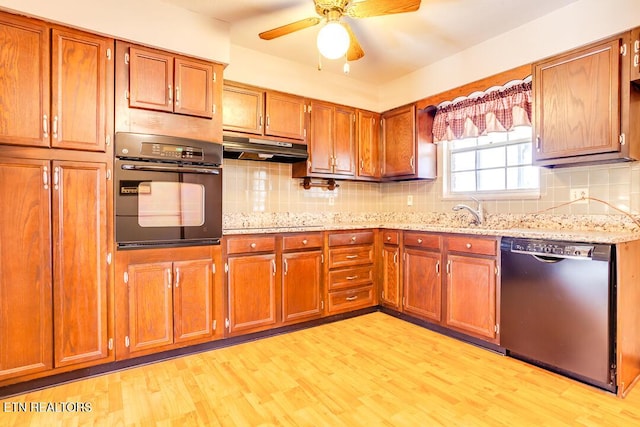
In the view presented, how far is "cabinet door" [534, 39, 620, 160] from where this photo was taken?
7.23 feet

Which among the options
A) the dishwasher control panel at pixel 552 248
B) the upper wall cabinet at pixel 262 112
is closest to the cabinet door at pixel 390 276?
the dishwasher control panel at pixel 552 248

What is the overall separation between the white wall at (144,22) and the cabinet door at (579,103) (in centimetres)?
246

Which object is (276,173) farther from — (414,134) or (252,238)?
(414,134)

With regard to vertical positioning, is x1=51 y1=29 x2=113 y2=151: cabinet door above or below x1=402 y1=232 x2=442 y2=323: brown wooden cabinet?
above

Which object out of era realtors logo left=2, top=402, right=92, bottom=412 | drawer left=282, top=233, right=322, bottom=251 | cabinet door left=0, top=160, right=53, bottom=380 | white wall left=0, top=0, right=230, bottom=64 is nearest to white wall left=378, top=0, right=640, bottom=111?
drawer left=282, top=233, right=322, bottom=251

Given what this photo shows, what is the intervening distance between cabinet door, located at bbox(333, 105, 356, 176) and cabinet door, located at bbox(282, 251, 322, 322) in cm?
105

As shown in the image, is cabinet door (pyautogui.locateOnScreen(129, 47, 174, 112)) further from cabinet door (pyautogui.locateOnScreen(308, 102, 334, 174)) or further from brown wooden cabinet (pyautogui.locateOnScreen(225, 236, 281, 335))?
cabinet door (pyautogui.locateOnScreen(308, 102, 334, 174))

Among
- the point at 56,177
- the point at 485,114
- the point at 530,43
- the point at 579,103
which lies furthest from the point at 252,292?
the point at 530,43

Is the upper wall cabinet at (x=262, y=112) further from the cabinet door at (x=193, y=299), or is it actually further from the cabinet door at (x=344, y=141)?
the cabinet door at (x=193, y=299)

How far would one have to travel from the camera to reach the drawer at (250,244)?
8.82ft

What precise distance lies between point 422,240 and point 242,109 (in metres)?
2.03

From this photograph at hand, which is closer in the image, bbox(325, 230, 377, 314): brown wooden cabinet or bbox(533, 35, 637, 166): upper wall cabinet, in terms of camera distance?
bbox(533, 35, 637, 166): upper wall cabinet

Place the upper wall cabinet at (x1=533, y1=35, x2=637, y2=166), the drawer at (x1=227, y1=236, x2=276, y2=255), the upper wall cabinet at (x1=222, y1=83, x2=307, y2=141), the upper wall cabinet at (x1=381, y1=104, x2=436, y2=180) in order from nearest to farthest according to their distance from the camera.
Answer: the upper wall cabinet at (x1=533, y1=35, x2=637, y2=166) → the drawer at (x1=227, y1=236, x2=276, y2=255) → the upper wall cabinet at (x1=222, y1=83, x2=307, y2=141) → the upper wall cabinet at (x1=381, y1=104, x2=436, y2=180)

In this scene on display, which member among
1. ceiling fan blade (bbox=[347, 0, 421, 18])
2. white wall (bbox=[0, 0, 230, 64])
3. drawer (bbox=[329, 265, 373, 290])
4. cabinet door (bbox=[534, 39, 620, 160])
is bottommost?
drawer (bbox=[329, 265, 373, 290])
